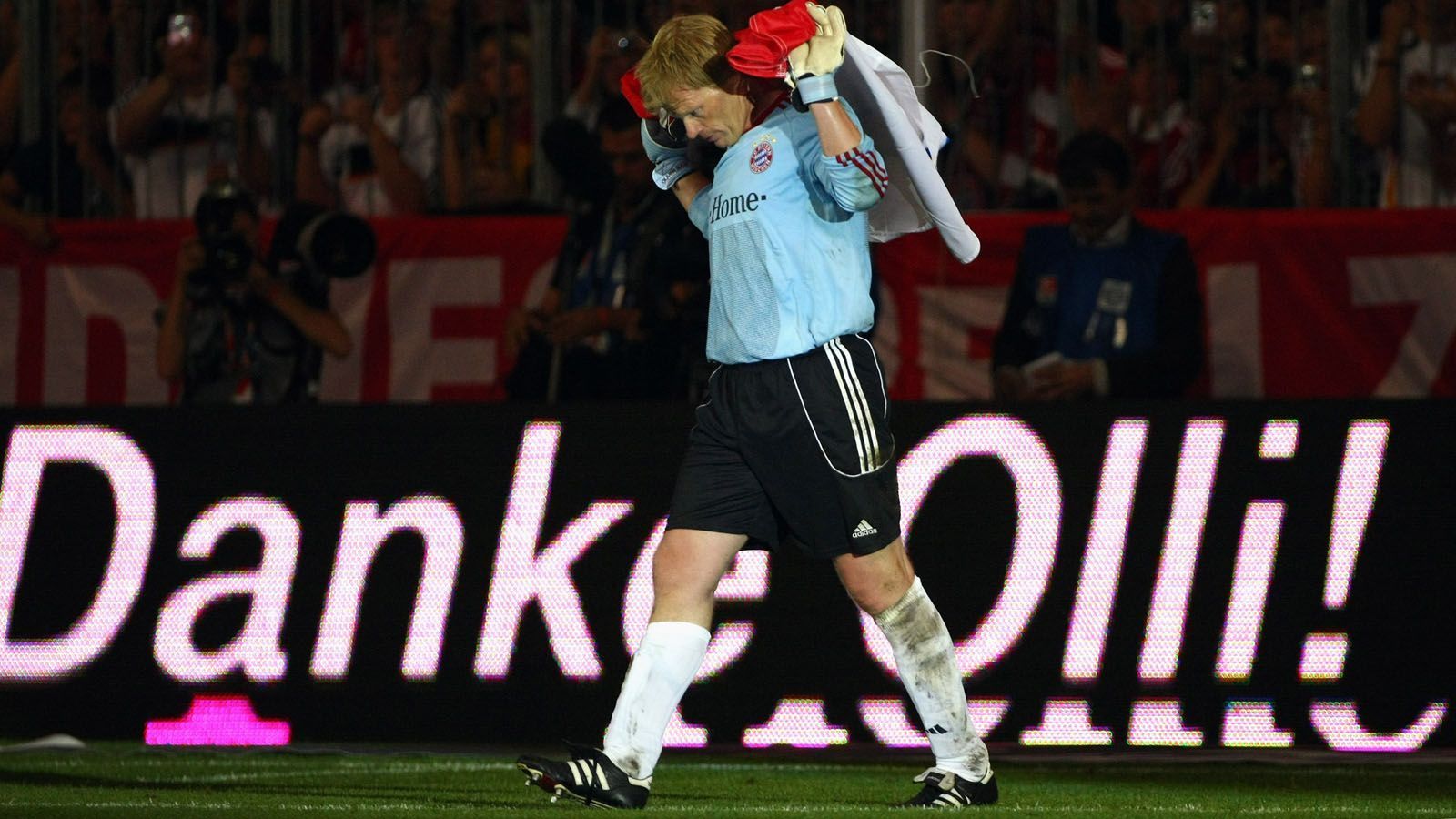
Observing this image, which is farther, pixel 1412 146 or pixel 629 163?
pixel 1412 146

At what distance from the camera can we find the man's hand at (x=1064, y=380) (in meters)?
8.71

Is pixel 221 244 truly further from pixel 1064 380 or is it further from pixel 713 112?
pixel 713 112

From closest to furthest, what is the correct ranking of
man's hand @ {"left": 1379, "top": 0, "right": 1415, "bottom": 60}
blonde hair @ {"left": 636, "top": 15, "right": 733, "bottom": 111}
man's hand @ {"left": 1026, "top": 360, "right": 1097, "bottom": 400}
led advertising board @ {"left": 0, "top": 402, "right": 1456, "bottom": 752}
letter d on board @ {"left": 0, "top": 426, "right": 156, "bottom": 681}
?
1. blonde hair @ {"left": 636, "top": 15, "right": 733, "bottom": 111}
2. led advertising board @ {"left": 0, "top": 402, "right": 1456, "bottom": 752}
3. letter d on board @ {"left": 0, "top": 426, "right": 156, "bottom": 681}
4. man's hand @ {"left": 1026, "top": 360, "right": 1097, "bottom": 400}
5. man's hand @ {"left": 1379, "top": 0, "right": 1415, "bottom": 60}

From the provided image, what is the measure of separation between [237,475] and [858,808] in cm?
305

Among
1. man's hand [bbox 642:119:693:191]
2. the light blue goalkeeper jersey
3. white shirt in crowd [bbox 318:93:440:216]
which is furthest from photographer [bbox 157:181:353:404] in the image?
the light blue goalkeeper jersey

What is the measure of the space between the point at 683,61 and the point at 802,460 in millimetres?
956

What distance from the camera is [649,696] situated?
5.55m

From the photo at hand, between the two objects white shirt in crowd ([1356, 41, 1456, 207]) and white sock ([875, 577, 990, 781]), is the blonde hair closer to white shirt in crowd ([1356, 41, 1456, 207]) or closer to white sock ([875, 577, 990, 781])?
white sock ([875, 577, 990, 781])

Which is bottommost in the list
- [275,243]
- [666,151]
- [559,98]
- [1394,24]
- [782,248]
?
[275,243]

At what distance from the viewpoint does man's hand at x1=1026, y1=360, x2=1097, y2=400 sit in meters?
8.71

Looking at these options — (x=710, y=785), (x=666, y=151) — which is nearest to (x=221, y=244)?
(x=710, y=785)

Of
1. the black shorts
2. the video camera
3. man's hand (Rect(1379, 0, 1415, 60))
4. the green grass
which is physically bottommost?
the green grass

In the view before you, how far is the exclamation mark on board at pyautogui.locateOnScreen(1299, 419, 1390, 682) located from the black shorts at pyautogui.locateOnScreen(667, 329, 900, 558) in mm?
2439

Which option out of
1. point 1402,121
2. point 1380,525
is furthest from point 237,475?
point 1402,121
